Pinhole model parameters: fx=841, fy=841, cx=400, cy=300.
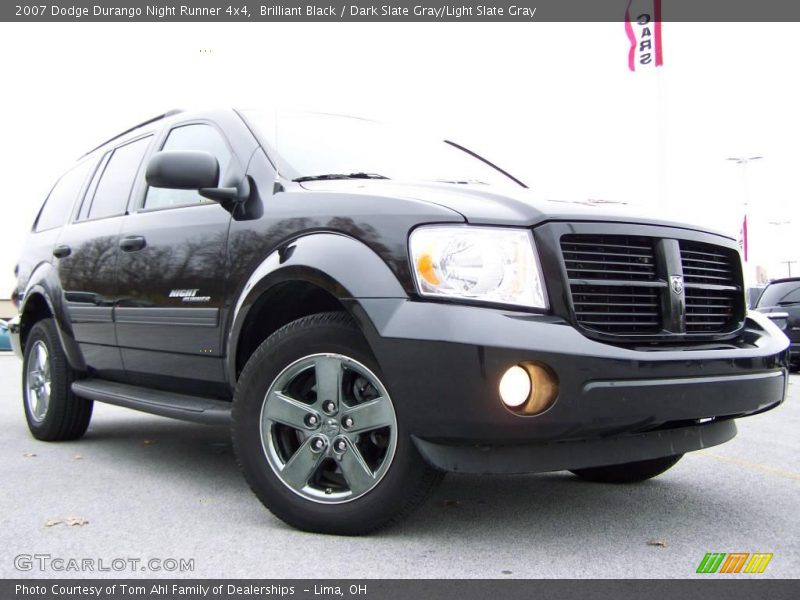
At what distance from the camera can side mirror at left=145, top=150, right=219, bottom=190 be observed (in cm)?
362

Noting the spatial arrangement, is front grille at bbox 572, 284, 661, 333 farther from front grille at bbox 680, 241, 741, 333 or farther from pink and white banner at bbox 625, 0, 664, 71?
pink and white banner at bbox 625, 0, 664, 71

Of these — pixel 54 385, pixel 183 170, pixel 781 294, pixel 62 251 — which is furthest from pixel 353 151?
pixel 781 294

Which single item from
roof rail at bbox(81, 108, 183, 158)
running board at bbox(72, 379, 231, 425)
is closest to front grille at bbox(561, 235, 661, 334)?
running board at bbox(72, 379, 231, 425)

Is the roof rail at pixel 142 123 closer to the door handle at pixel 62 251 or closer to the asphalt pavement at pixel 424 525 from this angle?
the door handle at pixel 62 251

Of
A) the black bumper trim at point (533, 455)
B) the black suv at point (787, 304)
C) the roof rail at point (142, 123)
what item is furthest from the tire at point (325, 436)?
the black suv at point (787, 304)

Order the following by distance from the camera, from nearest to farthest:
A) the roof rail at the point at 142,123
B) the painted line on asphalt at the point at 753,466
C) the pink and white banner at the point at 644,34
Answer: the painted line on asphalt at the point at 753,466 → the roof rail at the point at 142,123 → the pink and white banner at the point at 644,34

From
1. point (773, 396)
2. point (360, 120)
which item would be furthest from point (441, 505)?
point (360, 120)

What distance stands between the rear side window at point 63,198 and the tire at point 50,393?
81 cm

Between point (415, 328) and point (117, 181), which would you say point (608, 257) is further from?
point (117, 181)

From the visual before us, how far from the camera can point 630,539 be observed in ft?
10.3

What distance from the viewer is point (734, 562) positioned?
285 centimetres

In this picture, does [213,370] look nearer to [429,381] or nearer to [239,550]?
[239,550]

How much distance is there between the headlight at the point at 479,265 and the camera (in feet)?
9.32
